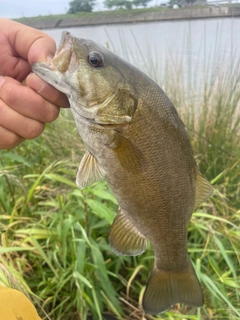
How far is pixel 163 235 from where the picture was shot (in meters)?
1.42

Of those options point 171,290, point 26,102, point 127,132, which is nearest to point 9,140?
point 26,102

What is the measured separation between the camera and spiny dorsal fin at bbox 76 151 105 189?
129 cm

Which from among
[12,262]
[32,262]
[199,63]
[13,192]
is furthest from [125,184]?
[199,63]

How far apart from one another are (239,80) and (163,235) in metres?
2.62

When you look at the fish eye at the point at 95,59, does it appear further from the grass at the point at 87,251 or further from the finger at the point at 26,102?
the grass at the point at 87,251

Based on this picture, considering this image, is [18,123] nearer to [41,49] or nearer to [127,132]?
[41,49]

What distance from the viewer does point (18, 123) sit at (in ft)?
4.47

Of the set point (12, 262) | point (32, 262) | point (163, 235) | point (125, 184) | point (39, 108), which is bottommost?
point (32, 262)

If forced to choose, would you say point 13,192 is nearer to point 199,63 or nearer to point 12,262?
point 12,262

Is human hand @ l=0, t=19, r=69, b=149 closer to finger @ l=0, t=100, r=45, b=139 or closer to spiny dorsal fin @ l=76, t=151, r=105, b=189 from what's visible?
finger @ l=0, t=100, r=45, b=139

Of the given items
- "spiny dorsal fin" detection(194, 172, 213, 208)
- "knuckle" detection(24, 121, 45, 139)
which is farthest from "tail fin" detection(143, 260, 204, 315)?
"knuckle" detection(24, 121, 45, 139)

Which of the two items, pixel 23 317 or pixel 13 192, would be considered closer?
pixel 23 317

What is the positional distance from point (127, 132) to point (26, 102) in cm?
35

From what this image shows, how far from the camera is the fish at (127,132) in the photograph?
123 cm
